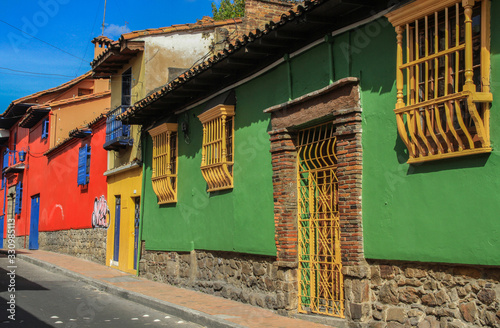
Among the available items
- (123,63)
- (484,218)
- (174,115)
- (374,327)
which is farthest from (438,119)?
(123,63)

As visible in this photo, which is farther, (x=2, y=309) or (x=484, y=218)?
(x=2, y=309)

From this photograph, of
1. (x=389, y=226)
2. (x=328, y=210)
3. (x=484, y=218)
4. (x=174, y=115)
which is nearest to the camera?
(x=484, y=218)

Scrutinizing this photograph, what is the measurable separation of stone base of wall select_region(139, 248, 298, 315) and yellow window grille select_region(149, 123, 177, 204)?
147cm

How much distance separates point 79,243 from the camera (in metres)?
20.9

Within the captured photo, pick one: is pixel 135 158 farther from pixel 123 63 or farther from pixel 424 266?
pixel 424 266

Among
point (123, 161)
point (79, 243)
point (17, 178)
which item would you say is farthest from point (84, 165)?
point (17, 178)

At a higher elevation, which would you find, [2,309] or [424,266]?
[424,266]

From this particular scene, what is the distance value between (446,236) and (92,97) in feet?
71.1

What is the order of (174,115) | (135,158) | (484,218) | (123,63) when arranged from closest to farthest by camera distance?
(484,218), (174,115), (135,158), (123,63)

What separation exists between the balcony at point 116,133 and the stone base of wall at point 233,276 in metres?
3.69

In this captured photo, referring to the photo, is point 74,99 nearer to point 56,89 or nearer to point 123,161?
point 56,89

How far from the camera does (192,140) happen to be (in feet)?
42.9

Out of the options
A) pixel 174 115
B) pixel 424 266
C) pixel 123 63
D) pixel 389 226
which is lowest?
pixel 424 266

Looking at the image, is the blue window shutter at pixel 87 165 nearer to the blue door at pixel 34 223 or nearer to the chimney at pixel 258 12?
the blue door at pixel 34 223
